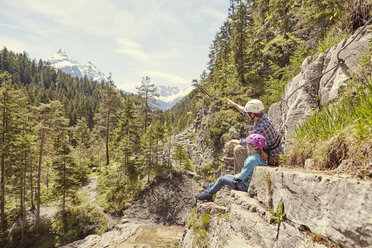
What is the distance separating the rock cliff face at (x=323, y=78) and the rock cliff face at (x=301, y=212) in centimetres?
214

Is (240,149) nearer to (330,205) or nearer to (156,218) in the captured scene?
(330,205)

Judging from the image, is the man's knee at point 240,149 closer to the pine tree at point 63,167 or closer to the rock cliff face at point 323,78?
the rock cliff face at point 323,78

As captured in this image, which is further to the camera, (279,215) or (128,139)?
(128,139)

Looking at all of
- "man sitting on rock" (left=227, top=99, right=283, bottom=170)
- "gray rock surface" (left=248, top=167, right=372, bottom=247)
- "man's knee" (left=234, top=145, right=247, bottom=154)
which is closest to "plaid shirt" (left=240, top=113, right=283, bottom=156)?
"man sitting on rock" (left=227, top=99, right=283, bottom=170)

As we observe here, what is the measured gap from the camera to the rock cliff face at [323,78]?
153 inches

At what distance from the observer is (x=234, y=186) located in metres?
5.17

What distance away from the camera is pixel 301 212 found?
2.48m

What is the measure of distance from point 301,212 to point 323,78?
4.27m

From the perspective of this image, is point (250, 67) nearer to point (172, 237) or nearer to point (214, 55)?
point (214, 55)

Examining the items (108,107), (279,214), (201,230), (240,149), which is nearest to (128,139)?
(108,107)

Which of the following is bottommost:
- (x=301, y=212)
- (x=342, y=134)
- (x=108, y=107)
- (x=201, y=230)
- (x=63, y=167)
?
(x=63, y=167)

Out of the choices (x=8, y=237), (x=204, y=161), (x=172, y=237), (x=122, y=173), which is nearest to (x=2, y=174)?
(x=8, y=237)

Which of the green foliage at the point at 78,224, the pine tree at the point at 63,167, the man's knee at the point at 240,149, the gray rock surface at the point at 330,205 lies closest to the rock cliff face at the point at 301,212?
the gray rock surface at the point at 330,205

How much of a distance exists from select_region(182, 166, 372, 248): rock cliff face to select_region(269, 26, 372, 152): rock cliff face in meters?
2.14
